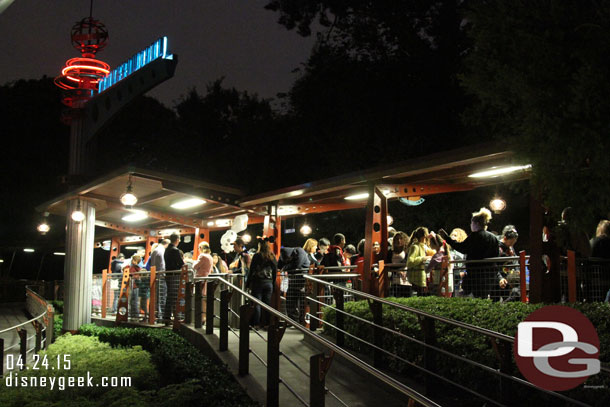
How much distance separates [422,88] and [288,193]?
11.9 m

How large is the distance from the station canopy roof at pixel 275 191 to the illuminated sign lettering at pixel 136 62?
2.99 meters

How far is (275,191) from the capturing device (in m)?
13.7

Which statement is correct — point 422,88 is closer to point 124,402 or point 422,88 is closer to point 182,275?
point 182,275

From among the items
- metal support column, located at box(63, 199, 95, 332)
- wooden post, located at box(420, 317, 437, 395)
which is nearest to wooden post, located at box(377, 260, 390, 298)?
wooden post, located at box(420, 317, 437, 395)

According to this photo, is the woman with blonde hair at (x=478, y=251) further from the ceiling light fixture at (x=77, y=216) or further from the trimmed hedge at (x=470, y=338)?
the ceiling light fixture at (x=77, y=216)

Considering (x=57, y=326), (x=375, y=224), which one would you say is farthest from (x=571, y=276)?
(x=57, y=326)

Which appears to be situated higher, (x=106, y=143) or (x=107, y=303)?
(x=106, y=143)

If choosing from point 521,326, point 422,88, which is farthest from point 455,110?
point 521,326

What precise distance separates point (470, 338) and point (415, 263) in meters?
2.85

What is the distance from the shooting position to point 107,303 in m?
17.8

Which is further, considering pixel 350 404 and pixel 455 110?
pixel 455 110

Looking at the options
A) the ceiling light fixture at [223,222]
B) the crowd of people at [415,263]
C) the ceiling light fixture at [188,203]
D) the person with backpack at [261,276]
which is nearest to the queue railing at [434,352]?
the person with backpack at [261,276]

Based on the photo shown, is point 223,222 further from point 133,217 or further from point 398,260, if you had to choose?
point 398,260

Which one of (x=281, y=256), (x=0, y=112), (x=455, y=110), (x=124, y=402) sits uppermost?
(x=0, y=112)
